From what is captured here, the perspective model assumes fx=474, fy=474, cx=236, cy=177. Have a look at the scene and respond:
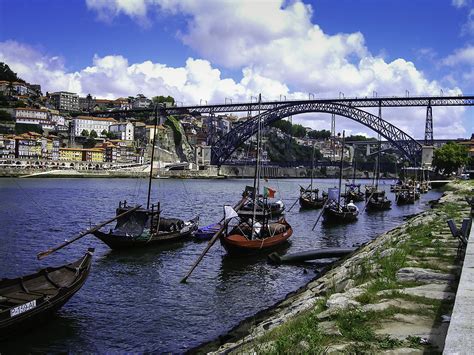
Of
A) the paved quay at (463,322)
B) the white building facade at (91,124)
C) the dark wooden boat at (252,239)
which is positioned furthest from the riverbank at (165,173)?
the paved quay at (463,322)

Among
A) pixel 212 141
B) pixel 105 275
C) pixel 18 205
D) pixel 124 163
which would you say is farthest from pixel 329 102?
pixel 105 275

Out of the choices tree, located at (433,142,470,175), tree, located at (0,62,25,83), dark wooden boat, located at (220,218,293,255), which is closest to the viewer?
dark wooden boat, located at (220,218,293,255)

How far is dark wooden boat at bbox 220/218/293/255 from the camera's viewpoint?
22.3 m

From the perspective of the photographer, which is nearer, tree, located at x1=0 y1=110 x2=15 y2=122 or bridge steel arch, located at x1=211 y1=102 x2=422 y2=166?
bridge steel arch, located at x1=211 y1=102 x2=422 y2=166

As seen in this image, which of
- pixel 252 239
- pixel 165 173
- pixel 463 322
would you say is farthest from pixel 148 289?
pixel 165 173

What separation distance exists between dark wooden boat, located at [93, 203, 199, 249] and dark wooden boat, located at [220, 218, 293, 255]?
4246mm

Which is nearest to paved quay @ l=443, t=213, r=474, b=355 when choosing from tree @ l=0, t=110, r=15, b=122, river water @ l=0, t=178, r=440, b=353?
river water @ l=0, t=178, r=440, b=353

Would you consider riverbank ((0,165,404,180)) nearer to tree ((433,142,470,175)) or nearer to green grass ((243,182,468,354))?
tree ((433,142,470,175))

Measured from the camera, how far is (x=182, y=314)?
46.6 ft

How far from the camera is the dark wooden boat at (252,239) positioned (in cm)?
2227

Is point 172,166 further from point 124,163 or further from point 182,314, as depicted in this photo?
point 182,314

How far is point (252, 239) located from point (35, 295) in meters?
12.5

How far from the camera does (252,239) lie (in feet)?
76.6

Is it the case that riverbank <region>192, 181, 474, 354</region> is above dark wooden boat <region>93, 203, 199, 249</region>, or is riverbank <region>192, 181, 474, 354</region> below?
above
